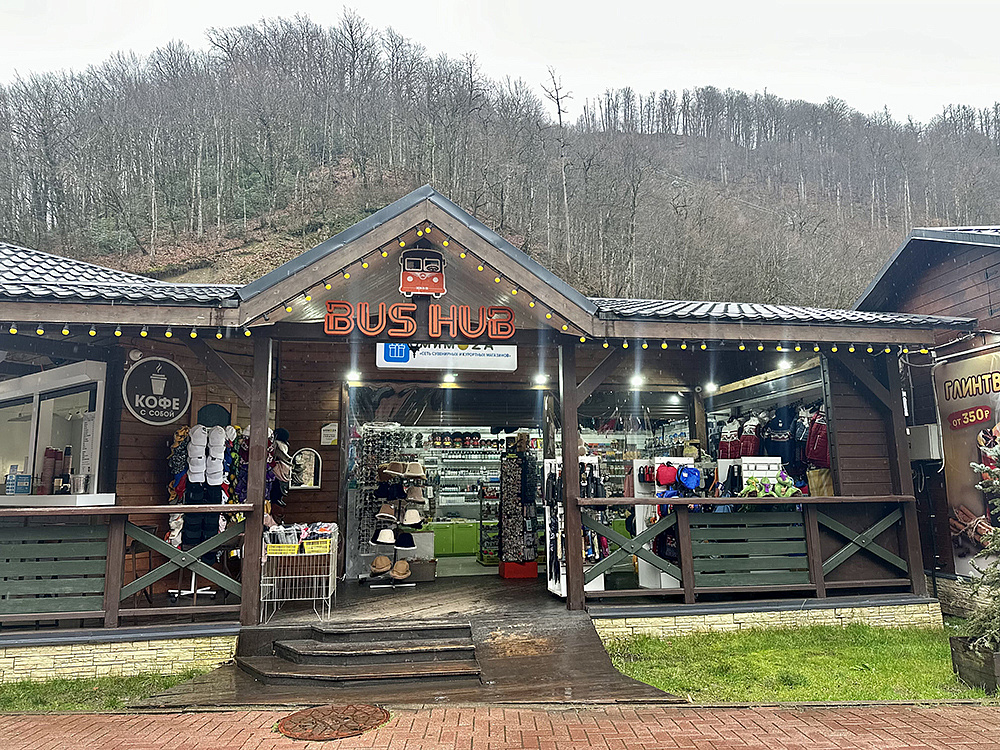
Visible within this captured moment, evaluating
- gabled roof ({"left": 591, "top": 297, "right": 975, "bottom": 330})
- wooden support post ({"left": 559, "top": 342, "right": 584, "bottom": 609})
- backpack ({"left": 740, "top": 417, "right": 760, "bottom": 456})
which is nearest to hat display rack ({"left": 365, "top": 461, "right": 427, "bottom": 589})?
wooden support post ({"left": 559, "top": 342, "right": 584, "bottom": 609})

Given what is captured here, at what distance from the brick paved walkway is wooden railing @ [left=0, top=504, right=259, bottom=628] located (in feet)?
4.05

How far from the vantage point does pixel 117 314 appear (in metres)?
5.74

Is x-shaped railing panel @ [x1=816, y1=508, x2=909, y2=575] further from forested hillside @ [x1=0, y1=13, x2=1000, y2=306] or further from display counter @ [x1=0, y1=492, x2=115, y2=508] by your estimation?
forested hillside @ [x1=0, y1=13, x2=1000, y2=306]

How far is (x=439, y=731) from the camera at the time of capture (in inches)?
167

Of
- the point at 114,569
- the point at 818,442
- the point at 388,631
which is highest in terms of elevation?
the point at 818,442

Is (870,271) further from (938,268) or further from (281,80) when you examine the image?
(281,80)

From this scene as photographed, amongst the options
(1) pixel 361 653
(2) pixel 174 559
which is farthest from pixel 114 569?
(1) pixel 361 653

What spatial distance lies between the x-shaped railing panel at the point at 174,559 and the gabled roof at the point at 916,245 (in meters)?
8.46

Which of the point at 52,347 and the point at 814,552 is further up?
the point at 52,347

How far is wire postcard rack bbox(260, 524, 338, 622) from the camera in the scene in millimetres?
6449

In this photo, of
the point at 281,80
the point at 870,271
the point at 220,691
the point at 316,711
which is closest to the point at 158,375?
the point at 220,691

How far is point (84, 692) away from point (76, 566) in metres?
1.11

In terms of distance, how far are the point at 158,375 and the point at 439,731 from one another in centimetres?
524

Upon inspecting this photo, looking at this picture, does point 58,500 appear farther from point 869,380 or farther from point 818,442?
point 869,380
